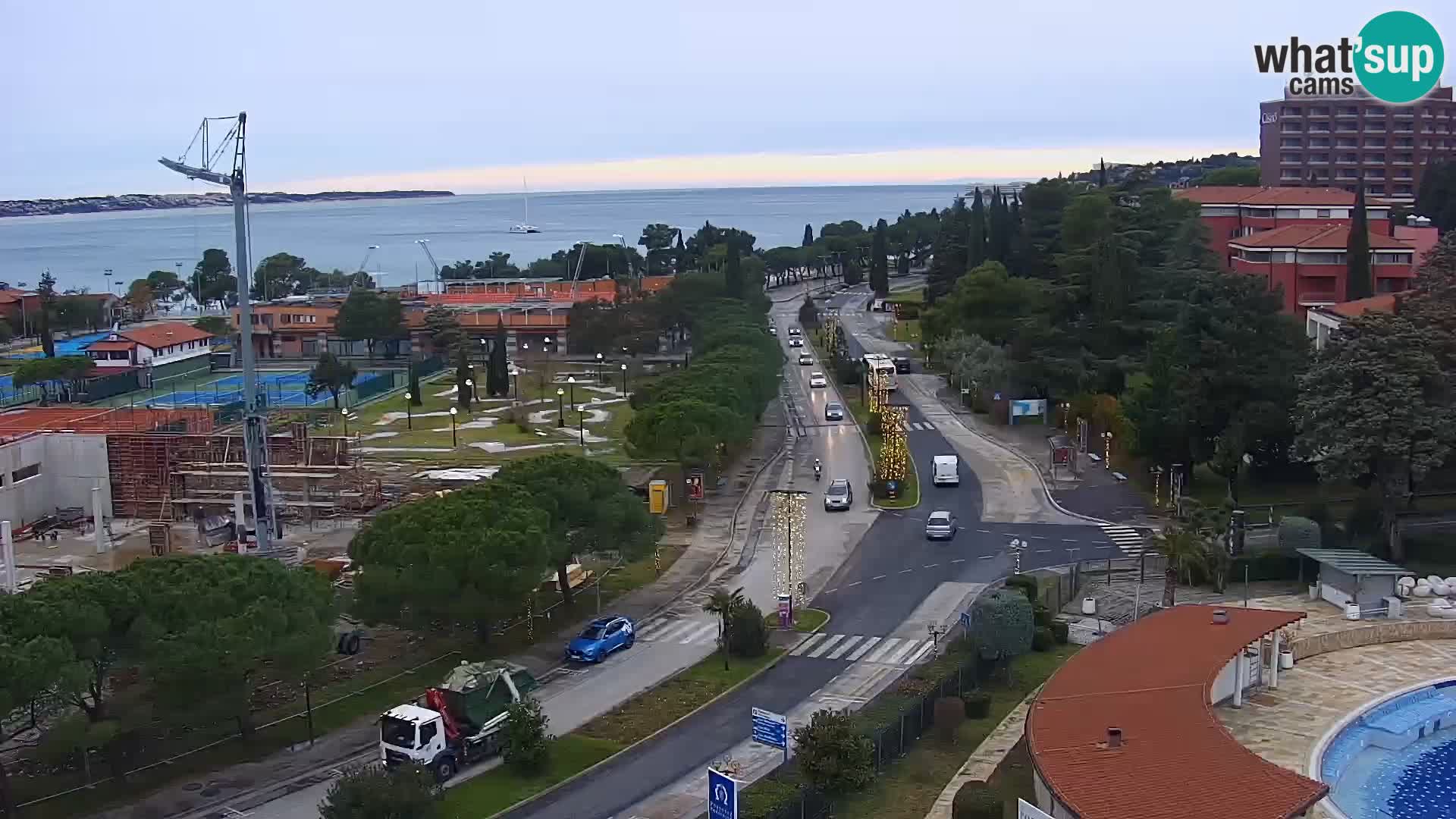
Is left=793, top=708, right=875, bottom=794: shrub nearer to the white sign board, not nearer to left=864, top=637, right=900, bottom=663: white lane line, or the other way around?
the white sign board

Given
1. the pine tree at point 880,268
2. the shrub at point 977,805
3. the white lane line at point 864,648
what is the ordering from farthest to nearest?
the pine tree at point 880,268 → the white lane line at point 864,648 → the shrub at point 977,805

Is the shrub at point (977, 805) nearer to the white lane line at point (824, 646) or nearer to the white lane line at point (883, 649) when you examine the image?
the white lane line at point (883, 649)

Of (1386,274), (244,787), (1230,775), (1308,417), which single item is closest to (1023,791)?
(1230,775)

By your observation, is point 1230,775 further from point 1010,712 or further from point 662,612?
point 662,612

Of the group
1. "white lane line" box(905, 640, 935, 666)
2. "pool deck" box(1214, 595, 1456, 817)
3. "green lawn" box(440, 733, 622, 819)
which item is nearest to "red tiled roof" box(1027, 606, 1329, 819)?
"pool deck" box(1214, 595, 1456, 817)

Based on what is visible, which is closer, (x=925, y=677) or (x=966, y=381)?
(x=925, y=677)

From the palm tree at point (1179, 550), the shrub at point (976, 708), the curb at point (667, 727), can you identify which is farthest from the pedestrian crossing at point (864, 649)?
the palm tree at point (1179, 550)
